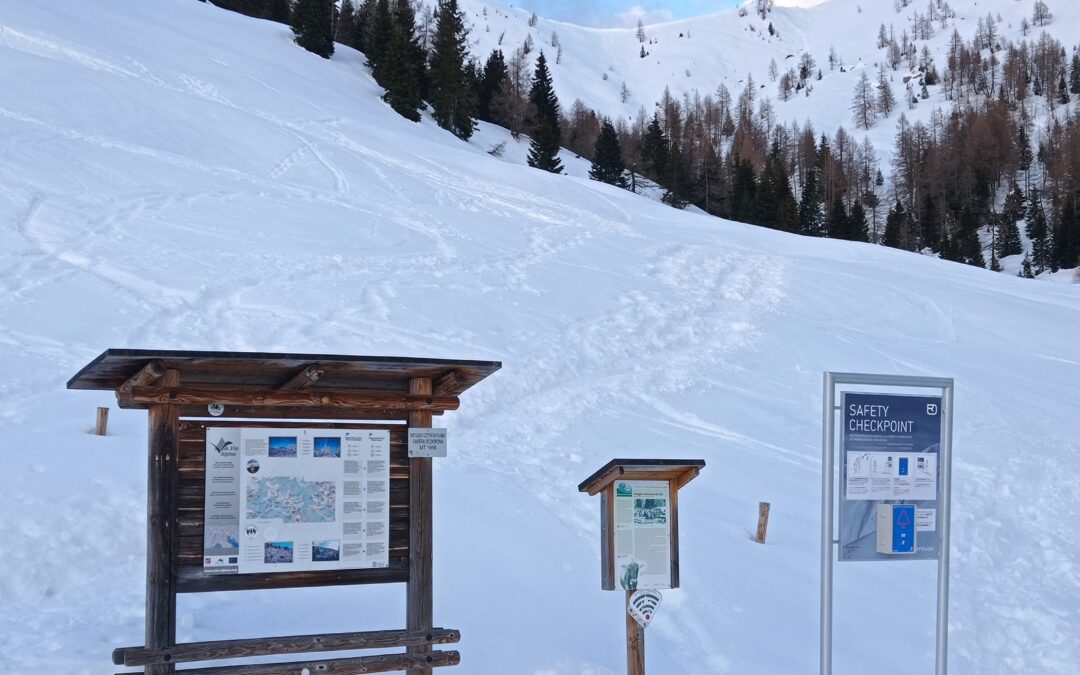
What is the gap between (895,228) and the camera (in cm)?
7031

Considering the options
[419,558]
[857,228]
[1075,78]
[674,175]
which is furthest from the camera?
[1075,78]

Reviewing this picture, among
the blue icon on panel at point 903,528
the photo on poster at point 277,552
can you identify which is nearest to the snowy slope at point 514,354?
the photo on poster at point 277,552

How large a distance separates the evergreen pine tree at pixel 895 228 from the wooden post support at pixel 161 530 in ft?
220

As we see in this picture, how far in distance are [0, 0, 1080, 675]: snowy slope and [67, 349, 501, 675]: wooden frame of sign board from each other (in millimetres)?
1219

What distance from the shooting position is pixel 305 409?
5.76 meters

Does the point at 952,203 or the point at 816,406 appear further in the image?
the point at 952,203

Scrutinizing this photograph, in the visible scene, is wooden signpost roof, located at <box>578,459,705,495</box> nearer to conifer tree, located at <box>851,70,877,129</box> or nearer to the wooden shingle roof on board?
the wooden shingle roof on board

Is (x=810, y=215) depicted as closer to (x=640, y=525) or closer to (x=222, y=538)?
(x=640, y=525)

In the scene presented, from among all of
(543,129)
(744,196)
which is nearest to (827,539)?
(543,129)

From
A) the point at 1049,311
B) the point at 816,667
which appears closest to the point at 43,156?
the point at 816,667

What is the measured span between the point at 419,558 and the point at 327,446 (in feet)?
2.87

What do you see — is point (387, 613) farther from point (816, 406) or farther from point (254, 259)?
point (254, 259)

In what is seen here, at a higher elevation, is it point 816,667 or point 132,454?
point 132,454

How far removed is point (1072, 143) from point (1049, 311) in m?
65.0
